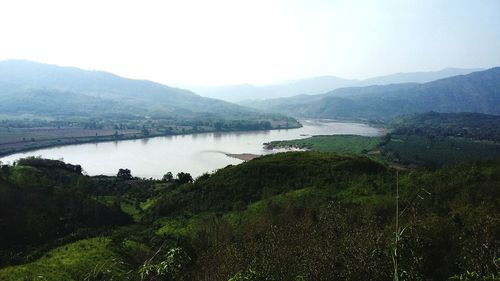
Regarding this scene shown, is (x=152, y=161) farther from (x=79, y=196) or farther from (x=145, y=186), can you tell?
(x=79, y=196)

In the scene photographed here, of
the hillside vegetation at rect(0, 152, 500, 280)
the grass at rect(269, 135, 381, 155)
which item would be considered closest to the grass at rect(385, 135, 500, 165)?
the grass at rect(269, 135, 381, 155)

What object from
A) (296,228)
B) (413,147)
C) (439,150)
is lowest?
(439,150)

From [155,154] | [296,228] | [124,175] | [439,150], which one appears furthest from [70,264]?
[439,150]

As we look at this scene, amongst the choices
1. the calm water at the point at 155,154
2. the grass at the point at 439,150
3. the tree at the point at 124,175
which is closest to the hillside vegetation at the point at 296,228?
the tree at the point at 124,175

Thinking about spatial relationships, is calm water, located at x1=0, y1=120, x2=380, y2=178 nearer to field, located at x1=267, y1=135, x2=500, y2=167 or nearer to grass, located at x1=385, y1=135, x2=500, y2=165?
field, located at x1=267, y1=135, x2=500, y2=167

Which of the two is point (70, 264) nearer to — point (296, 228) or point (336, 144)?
point (296, 228)

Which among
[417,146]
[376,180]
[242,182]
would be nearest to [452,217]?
[376,180]

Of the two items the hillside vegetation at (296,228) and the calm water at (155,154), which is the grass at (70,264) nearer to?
the hillside vegetation at (296,228)

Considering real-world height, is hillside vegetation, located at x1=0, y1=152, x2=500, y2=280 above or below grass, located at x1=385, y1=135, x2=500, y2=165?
above
